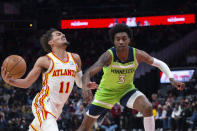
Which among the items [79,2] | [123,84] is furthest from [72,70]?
[79,2]

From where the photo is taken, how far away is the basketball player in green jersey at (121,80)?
5707 mm

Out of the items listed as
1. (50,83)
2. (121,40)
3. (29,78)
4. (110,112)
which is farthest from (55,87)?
(110,112)

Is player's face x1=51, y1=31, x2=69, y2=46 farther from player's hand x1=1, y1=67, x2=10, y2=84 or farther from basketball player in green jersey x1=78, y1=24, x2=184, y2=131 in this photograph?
player's hand x1=1, y1=67, x2=10, y2=84

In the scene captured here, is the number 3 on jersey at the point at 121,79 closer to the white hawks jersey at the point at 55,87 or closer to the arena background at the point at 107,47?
the white hawks jersey at the point at 55,87

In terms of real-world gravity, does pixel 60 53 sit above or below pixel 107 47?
above

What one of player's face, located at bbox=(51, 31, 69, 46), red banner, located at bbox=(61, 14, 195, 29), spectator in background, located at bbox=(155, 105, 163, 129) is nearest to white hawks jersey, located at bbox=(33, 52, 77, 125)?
player's face, located at bbox=(51, 31, 69, 46)

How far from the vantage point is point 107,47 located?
21.7m

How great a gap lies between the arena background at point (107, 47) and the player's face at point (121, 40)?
8.73 metres

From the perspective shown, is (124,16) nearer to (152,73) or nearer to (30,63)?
(152,73)

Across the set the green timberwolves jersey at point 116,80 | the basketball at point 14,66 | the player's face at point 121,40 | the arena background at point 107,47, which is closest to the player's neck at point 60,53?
the basketball at point 14,66

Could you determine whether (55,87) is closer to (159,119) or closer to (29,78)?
(29,78)

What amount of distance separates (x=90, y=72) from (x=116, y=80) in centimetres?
76

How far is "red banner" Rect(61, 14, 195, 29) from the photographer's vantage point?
2012 centimetres

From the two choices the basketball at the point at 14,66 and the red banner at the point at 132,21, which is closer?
the basketball at the point at 14,66
